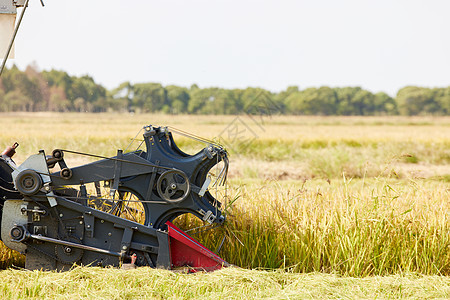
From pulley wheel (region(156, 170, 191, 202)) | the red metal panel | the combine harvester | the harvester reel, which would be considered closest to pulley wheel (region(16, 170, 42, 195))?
the combine harvester

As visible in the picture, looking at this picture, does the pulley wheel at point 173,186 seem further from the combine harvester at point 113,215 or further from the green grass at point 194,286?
the green grass at point 194,286

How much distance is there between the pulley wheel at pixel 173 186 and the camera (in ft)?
16.3

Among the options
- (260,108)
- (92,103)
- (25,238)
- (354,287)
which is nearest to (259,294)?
(354,287)

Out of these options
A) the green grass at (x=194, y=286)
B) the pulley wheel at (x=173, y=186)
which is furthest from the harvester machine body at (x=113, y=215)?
the green grass at (x=194, y=286)

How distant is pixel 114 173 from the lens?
5.02 m

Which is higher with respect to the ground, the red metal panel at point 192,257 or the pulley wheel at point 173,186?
the pulley wheel at point 173,186

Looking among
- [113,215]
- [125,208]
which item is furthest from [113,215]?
[125,208]

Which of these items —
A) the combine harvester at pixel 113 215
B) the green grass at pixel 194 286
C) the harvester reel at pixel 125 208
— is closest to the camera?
the green grass at pixel 194 286

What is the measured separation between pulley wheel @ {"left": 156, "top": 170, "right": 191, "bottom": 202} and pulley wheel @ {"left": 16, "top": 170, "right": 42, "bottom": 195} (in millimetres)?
1147

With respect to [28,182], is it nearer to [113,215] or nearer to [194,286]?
[113,215]

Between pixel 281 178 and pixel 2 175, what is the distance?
11056mm

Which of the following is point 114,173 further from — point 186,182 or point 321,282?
point 321,282

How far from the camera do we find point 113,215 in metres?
4.93

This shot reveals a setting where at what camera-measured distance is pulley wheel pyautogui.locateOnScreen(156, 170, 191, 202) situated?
4.96 meters
